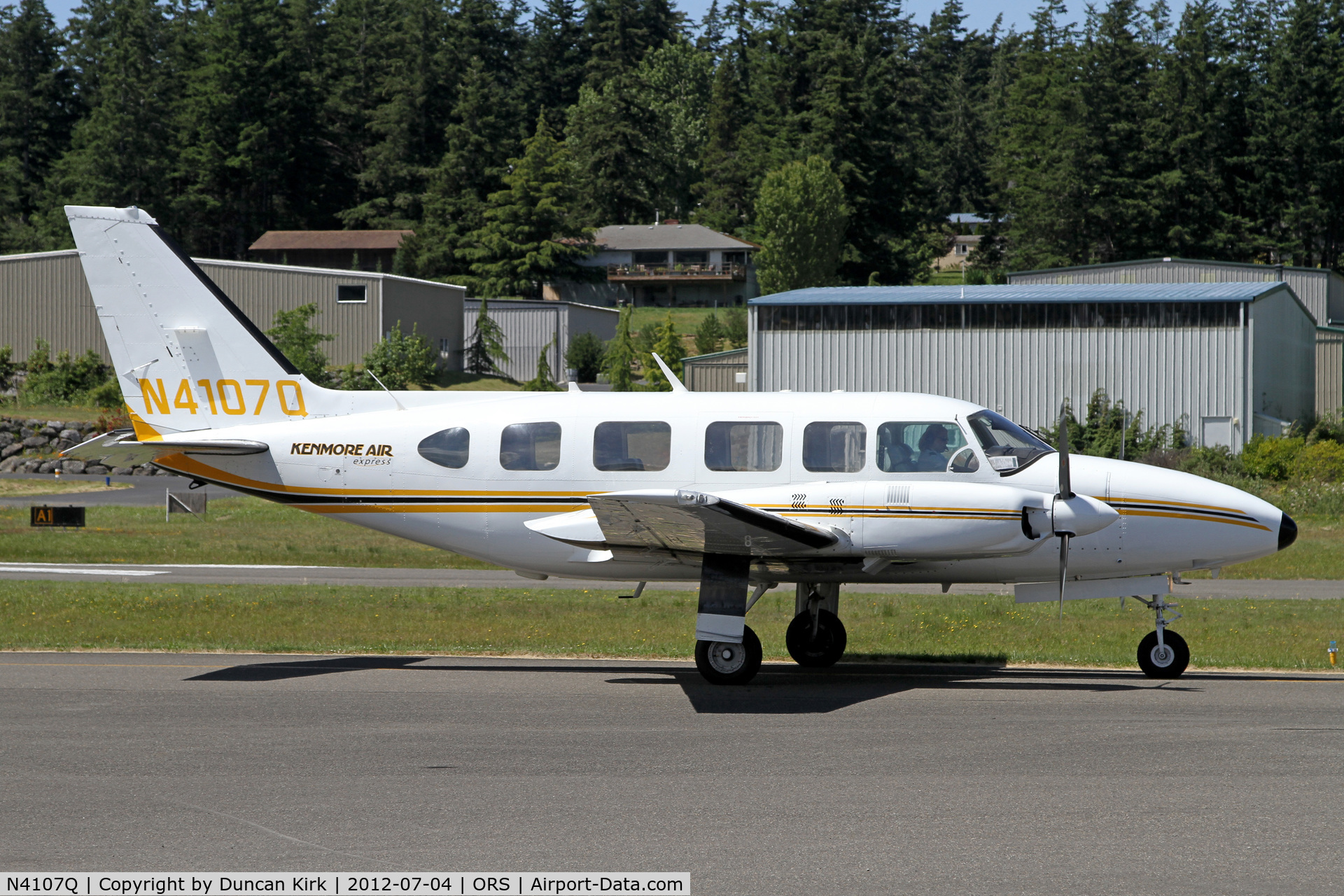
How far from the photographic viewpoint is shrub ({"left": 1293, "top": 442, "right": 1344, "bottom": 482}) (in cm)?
3862

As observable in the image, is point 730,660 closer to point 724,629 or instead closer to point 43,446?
point 724,629

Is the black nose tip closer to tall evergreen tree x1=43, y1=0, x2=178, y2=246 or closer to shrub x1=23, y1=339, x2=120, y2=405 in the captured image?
shrub x1=23, y1=339, x2=120, y2=405

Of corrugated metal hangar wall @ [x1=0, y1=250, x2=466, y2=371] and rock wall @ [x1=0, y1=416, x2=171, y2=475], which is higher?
corrugated metal hangar wall @ [x1=0, y1=250, x2=466, y2=371]

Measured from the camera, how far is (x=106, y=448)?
537 inches

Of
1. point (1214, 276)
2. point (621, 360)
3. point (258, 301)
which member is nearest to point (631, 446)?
point (621, 360)

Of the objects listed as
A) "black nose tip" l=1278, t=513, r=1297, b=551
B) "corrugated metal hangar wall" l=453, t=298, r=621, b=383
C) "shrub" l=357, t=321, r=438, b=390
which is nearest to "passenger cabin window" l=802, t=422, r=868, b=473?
"black nose tip" l=1278, t=513, r=1297, b=551

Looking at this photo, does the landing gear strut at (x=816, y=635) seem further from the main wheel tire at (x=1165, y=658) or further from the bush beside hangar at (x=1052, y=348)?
the bush beside hangar at (x=1052, y=348)

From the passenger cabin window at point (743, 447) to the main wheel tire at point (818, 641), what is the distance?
2.05 meters

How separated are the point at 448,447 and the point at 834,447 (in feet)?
13.5

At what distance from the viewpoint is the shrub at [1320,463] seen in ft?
127

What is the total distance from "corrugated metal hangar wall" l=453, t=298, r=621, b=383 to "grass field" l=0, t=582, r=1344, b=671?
49.0 meters

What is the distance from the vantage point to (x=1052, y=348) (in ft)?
146

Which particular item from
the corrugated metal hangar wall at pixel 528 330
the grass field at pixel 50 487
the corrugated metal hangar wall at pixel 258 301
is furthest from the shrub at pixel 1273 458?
the corrugated metal hangar wall at pixel 258 301

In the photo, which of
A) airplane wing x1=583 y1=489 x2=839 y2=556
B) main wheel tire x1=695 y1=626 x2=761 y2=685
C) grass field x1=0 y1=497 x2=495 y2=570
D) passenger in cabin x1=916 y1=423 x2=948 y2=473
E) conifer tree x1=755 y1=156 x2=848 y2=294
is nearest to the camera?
airplane wing x1=583 y1=489 x2=839 y2=556
